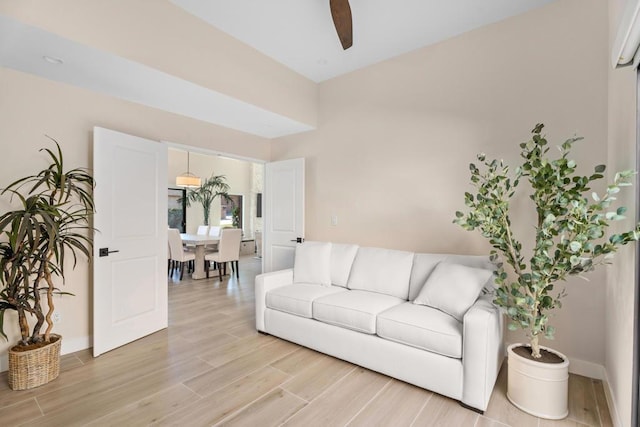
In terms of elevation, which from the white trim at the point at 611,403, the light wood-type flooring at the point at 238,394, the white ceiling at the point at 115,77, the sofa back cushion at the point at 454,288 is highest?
the white ceiling at the point at 115,77

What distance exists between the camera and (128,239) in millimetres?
3078

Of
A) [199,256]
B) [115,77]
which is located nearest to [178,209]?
[199,256]

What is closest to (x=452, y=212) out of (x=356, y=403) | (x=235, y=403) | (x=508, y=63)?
(x=508, y=63)

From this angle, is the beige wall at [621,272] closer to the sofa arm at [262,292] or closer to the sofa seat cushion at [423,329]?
the sofa seat cushion at [423,329]

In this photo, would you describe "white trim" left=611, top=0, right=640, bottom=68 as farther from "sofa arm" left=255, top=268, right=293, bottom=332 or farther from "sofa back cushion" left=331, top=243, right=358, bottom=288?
"sofa arm" left=255, top=268, right=293, bottom=332

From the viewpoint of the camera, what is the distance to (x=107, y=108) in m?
3.06

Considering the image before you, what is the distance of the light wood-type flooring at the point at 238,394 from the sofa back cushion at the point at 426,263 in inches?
33.2

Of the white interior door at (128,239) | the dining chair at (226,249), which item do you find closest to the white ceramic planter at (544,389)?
the white interior door at (128,239)

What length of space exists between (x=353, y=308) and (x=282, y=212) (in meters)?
2.28

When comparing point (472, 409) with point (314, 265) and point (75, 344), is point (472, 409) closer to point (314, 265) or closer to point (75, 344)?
point (314, 265)

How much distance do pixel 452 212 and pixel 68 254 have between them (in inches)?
146

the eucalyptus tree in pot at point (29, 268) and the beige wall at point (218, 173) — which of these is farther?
the beige wall at point (218, 173)

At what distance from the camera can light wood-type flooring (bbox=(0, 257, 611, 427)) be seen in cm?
193

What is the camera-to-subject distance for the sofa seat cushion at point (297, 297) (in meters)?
2.89
